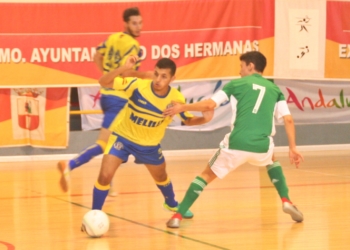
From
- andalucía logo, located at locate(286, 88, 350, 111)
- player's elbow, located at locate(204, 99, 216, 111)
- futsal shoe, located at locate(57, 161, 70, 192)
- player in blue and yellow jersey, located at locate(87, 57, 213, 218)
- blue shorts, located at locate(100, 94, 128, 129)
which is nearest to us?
player's elbow, located at locate(204, 99, 216, 111)

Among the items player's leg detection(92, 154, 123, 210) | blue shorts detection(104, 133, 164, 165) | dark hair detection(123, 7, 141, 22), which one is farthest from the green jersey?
dark hair detection(123, 7, 141, 22)

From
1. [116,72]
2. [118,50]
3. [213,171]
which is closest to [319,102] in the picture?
[118,50]

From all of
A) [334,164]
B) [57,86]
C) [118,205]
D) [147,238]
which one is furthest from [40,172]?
[147,238]

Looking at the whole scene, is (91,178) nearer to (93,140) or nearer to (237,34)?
(93,140)

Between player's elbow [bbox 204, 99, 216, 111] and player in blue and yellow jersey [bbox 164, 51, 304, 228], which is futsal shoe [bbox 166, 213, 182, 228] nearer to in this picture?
player in blue and yellow jersey [bbox 164, 51, 304, 228]

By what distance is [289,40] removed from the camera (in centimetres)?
1106

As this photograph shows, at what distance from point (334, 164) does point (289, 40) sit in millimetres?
2177

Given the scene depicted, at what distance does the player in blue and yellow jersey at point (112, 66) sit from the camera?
6875 millimetres

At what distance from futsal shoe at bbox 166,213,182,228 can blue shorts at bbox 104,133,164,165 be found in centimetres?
50

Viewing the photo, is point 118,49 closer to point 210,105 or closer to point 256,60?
point 256,60

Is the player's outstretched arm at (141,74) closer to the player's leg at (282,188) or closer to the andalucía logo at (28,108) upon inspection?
the player's leg at (282,188)

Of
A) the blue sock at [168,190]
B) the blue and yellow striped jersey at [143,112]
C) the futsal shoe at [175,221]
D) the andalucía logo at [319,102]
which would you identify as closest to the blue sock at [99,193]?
the blue and yellow striped jersey at [143,112]

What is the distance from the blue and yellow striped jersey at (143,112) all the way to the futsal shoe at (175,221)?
61 cm

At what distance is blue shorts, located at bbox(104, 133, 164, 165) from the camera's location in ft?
18.2
